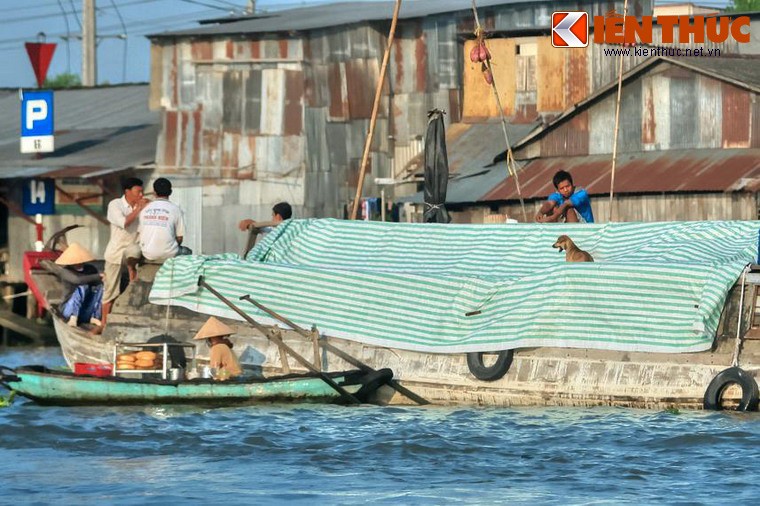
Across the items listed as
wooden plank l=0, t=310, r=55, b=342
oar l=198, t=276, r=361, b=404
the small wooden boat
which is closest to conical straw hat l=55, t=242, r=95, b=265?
oar l=198, t=276, r=361, b=404

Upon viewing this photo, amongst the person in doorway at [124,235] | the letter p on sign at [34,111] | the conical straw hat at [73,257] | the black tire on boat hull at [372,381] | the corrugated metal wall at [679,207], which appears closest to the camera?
the black tire on boat hull at [372,381]

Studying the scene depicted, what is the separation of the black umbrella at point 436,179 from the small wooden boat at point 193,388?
3.80m

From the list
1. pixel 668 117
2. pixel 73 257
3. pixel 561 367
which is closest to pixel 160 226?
pixel 73 257

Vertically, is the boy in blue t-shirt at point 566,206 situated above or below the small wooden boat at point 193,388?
above

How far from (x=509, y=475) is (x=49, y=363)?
1378 centimetres

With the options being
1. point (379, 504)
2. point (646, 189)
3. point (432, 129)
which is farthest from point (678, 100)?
point (379, 504)

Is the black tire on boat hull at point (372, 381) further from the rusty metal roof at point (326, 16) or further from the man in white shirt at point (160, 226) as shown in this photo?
the rusty metal roof at point (326, 16)

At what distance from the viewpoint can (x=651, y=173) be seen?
23.1m

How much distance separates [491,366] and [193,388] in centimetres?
294

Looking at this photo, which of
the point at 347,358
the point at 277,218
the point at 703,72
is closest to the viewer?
the point at 347,358

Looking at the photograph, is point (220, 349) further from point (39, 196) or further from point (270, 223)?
point (39, 196)

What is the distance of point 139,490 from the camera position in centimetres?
1162

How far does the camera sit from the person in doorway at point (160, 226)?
54.3 ft

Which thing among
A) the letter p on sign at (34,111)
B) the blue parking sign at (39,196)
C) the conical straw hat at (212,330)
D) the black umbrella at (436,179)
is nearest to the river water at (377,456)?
the conical straw hat at (212,330)
